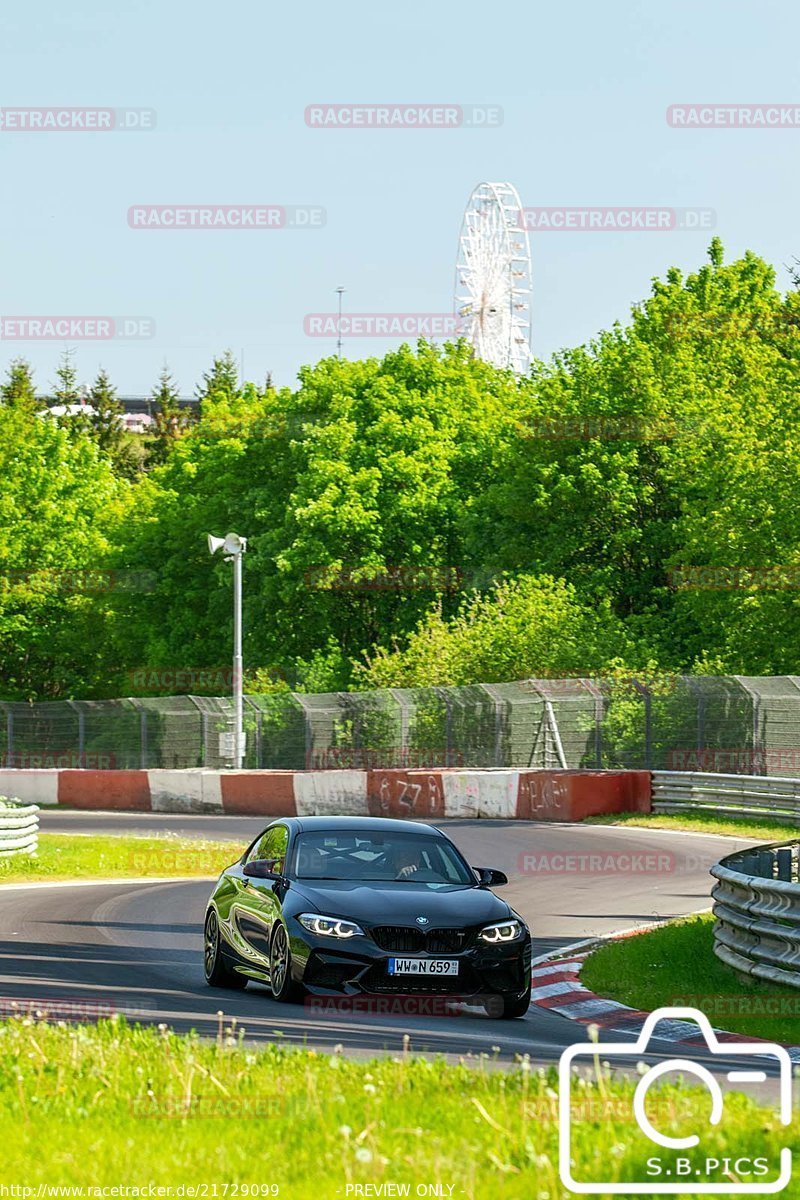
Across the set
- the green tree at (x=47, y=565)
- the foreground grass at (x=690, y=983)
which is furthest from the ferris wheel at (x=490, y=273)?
the foreground grass at (x=690, y=983)

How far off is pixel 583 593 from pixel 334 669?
1061 centimetres

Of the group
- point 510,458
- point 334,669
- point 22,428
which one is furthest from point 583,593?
point 22,428

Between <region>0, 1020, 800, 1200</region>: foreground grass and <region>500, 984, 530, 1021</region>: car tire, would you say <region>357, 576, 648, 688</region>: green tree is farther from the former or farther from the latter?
<region>0, 1020, 800, 1200</region>: foreground grass

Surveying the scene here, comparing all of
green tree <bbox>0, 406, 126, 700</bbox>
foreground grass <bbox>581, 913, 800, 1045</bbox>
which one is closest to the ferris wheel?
green tree <bbox>0, 406, 126, 700</bbox>

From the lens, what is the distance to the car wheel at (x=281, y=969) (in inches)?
500

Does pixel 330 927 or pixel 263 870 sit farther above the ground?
pixel 263 870

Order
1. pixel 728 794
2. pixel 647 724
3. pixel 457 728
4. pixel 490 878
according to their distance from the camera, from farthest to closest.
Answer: pixel 457 728 < pixel 647 724 < pixel 728 794 < pixel 490 878

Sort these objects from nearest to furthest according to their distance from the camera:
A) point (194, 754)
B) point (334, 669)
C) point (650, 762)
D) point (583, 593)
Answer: point (650, 762)
point (194, 754)
point (583, 593)
point (334, 669)

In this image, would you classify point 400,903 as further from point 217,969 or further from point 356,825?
point 217,969

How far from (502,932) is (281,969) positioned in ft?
5.01

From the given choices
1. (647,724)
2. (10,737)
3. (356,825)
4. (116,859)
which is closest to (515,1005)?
(356,825)

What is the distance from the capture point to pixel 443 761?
132ft

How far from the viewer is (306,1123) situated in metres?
7.19

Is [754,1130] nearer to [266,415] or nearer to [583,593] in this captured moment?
[583,593]
